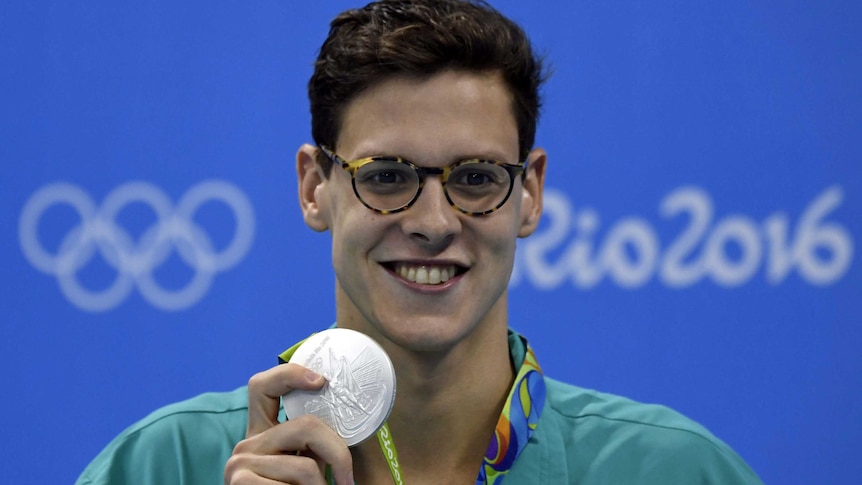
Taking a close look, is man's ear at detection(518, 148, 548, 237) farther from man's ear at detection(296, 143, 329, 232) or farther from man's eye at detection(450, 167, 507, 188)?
man's ear at detection(296, 143, 329, 232)

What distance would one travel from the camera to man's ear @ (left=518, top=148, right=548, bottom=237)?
6.21ft

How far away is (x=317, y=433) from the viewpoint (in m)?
1.49

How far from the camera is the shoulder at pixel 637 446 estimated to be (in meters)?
1.83

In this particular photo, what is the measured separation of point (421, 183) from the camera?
167cm

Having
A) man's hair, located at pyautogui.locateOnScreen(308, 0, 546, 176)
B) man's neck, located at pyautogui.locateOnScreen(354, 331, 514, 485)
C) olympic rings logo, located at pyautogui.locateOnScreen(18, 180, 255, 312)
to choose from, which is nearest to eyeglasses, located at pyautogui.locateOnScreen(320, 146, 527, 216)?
man's hair, located at pyautogui.locateOnScreen(308, 0, 546, 176)

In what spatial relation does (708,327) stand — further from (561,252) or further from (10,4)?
(10,4)

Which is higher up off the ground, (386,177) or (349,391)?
(386,177)

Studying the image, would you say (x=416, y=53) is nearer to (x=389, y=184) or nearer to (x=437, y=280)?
(x=389, y=184)

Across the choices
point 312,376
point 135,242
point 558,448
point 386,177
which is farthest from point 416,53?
point 135,242

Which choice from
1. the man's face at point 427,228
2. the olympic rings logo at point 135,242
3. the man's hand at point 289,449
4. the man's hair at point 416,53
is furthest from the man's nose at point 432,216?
the olympic rings logo at point 135,242

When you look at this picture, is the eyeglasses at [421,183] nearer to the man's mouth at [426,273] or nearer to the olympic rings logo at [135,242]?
the man's mouth at [426,273]

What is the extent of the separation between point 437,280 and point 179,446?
0.50 metres

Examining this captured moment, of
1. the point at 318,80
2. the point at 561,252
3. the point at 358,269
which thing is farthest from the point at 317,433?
the point at 561,252

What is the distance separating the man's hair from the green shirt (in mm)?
430
